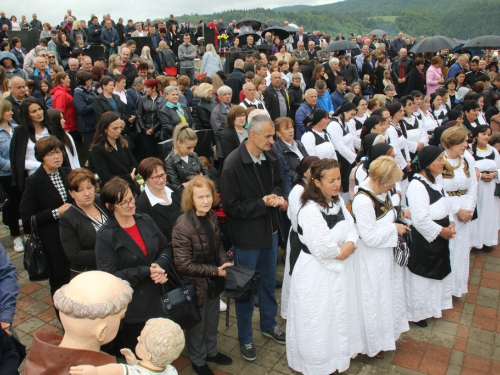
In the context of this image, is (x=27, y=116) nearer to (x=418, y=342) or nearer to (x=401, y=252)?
(x=401, y=252)

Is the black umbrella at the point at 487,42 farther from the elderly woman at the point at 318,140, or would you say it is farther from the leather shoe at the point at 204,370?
the leather shoe at the point at 204,370

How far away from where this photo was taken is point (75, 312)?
2.04 metres

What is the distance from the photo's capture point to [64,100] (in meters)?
7.16

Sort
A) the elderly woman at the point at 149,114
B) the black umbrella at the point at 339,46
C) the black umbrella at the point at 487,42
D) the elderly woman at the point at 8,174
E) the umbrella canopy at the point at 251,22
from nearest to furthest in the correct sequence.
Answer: the elderly woman at the point at 8,174
the elderly woman at the point at 149,114
the black umbrella at the point at 487,42
the black umbrella at the point at 339,46
the umbrella canopy at the point at 251,22

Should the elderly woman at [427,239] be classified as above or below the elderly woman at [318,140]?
below

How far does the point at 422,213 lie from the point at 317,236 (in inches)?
59.7

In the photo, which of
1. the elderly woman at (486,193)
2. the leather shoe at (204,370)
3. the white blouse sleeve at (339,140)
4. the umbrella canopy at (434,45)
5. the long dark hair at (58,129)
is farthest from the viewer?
the umbrella canopy at (434,45)

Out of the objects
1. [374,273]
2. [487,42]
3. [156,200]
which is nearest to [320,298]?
[374,273]

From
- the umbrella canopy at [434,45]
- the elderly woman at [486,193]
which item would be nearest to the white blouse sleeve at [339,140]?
the elderly woman at [486,193]

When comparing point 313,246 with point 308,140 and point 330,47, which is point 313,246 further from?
point 330,47

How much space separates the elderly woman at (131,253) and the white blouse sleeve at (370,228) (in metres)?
1.72

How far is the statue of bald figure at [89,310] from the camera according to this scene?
80.4 inches

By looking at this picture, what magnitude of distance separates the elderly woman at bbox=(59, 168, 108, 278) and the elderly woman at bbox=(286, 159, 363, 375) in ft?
5.75

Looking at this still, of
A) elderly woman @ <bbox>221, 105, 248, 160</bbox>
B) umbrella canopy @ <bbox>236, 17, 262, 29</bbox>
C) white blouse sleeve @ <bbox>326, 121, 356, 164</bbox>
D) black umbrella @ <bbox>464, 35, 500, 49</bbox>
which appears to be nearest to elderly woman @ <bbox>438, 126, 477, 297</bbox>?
white blouse sleeve @ <bbox>326, 121, 356, 164</bbox>
